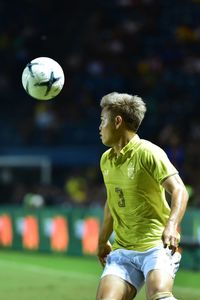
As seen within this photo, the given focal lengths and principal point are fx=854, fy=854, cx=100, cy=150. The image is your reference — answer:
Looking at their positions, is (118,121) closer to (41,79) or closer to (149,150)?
(149,150)

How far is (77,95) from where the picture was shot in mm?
21812

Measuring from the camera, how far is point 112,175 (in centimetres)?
609

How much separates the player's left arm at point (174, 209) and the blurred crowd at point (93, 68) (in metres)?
11.8

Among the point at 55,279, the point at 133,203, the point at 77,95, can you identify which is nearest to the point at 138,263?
the point at 133,203

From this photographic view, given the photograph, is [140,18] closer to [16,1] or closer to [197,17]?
[197,17]

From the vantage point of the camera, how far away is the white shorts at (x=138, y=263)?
5781 mm

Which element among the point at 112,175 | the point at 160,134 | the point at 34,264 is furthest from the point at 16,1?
the point at 112,175

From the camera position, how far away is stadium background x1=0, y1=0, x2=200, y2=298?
59.0 ft

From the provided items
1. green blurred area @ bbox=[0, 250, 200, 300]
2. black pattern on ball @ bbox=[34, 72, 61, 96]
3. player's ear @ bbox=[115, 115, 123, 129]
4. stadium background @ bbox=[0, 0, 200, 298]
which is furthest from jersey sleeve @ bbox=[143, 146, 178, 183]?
stadium background @ bbox=[0, 0, 200, 298]

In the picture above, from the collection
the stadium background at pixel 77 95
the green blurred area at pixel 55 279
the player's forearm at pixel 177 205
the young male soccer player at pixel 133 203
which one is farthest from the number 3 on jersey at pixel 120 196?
the stadium background at pixel 77 95

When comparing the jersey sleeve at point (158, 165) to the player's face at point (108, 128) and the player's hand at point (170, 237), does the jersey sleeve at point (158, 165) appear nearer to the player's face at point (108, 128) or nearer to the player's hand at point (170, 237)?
the player's face at point (108, 128)

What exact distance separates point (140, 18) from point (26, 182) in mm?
5086

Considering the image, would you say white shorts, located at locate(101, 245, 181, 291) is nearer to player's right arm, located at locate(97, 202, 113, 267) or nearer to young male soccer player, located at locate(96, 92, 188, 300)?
young male soccer player, located at locate(96, 92, 188, 300)

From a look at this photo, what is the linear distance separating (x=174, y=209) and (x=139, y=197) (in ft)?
1.46
